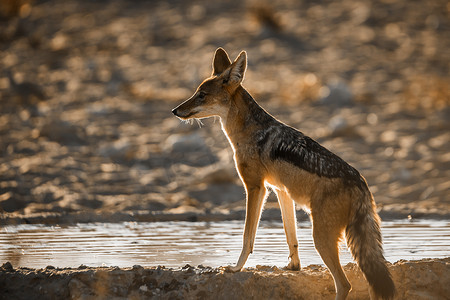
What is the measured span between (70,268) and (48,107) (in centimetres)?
896

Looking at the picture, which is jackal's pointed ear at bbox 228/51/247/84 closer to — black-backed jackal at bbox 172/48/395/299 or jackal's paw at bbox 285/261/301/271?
black-backed jackal at bbox 172/48/395/299

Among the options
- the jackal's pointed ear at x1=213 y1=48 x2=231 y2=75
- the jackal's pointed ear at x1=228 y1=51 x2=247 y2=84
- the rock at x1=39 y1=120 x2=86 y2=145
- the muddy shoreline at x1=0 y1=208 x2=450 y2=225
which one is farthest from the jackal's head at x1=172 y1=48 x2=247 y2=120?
the rock at x1=39 y1=120 x2=86 y2=145

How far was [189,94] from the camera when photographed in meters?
15.4

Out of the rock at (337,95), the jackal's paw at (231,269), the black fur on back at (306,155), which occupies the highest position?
the rock at (337,95)

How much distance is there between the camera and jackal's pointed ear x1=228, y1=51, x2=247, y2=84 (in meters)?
6.91

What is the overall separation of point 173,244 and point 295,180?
92.4 inches

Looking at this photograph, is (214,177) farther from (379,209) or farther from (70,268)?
(70,268)

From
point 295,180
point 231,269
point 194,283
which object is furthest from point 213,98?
point 194,283

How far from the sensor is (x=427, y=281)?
6.34 meters

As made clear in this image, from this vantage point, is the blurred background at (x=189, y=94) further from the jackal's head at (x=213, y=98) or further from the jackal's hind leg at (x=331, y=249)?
the jackal's hind leg at (x=331, y=249)

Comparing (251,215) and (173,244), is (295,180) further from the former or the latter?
(173,244)

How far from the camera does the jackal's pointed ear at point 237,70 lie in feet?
22.7

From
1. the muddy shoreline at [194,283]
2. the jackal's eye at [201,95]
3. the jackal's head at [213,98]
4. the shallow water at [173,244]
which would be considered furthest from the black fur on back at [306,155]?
the shallow water at [173,244]

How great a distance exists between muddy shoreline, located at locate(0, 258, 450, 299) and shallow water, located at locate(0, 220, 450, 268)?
0.62m
